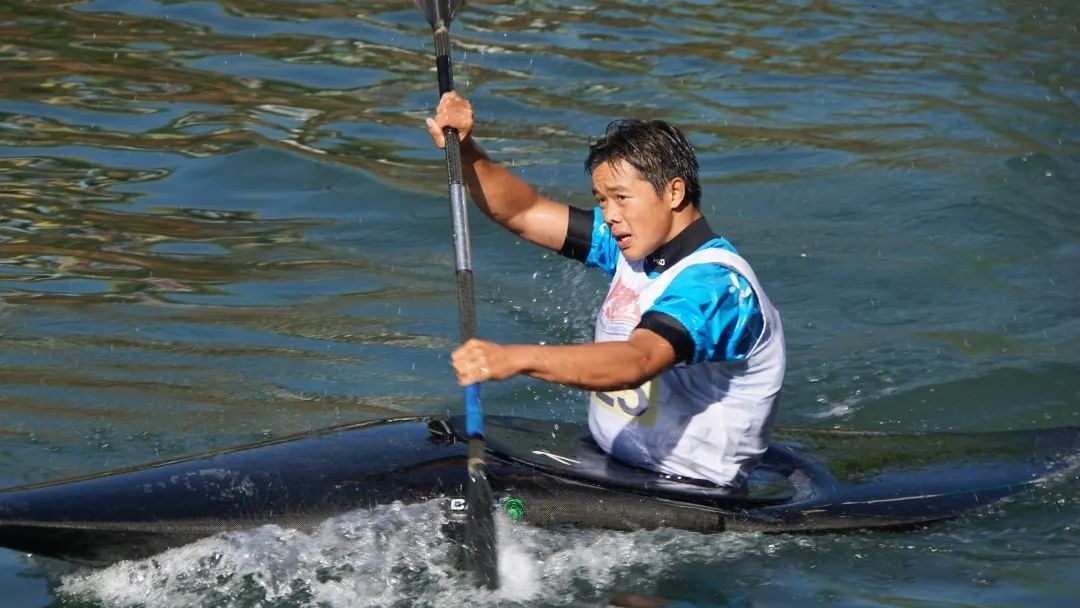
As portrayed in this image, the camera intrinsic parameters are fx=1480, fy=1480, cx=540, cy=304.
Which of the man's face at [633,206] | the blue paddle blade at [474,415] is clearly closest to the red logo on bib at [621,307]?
the man's face at [633,206]

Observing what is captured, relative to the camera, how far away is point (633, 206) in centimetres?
421

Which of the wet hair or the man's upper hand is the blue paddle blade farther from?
the man's upper hand

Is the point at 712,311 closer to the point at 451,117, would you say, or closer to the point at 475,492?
the point at 475,492

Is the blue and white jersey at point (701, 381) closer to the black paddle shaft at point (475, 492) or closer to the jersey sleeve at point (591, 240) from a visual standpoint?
the jersey sleeve at point (591, 240)

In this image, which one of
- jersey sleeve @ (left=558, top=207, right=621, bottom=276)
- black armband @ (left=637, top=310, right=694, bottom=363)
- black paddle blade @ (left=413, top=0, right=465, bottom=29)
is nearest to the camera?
black armband @ (left=637, top=310, right=694, bottom=363)

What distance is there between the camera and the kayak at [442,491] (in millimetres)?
3996

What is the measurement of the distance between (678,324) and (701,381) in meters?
0.44

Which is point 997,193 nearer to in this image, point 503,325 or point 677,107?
point 677,107

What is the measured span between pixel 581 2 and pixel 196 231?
5934mm

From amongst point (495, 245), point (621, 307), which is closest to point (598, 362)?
point (621, 307)

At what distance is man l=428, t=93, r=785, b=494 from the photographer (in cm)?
401

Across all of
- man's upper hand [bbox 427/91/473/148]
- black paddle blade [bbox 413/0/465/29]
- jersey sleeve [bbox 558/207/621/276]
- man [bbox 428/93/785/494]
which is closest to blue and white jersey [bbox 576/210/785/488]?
man [bbox 428/93/785/494]

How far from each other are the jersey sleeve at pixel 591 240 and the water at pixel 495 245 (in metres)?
1.00

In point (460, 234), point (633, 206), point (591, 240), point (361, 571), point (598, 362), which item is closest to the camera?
point (598, 362)
